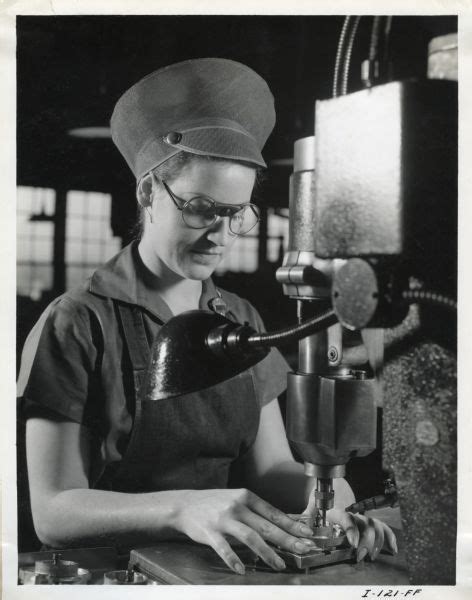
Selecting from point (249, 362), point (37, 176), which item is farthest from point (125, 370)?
point (37, 176)

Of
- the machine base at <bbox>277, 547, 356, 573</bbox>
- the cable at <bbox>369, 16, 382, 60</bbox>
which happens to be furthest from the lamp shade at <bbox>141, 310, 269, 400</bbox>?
the cable at <bbox>369, 16, 382, 60</bbox>

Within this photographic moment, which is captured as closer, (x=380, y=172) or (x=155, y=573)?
(x=380, y=172)

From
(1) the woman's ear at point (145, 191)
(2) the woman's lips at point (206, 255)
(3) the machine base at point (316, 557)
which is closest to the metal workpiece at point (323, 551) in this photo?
(3) the machine base at point (316, 557)

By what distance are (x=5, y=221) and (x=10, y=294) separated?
0.36 feet

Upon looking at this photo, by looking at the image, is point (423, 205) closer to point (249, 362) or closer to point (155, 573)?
point (249, 362)

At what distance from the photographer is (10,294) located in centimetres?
93

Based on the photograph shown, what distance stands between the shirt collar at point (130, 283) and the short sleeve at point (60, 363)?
0.05 metres

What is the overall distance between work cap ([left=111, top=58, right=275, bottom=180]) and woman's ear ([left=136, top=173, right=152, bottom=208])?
10 mm

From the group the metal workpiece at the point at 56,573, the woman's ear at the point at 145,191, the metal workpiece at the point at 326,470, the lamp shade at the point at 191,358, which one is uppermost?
the woman's ear at the point at 145,191

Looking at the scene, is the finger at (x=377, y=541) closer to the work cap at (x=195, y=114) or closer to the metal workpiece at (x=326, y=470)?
the metal workpiece at (x=326, y=470)

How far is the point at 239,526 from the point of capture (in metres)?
0.75

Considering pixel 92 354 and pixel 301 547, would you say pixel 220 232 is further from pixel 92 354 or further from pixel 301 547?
pixel 301 547

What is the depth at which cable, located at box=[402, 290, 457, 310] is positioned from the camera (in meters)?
0.64

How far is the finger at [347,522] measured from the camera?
754 millimetres
